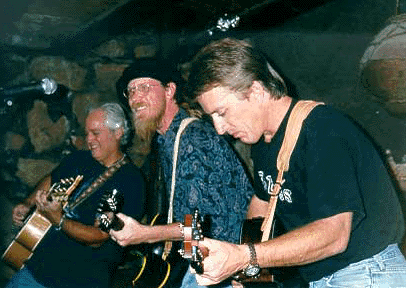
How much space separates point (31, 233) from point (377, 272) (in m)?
2.64

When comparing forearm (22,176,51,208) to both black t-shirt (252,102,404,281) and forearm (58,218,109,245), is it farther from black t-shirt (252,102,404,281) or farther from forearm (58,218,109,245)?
black t-shirt (252,102,404,281)

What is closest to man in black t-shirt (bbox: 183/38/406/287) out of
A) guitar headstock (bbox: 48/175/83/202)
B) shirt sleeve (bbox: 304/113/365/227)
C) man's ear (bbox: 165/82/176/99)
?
shirt sleeve (bbox: 304/113/365/227)

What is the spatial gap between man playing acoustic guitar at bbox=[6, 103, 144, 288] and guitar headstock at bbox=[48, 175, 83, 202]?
0.04m

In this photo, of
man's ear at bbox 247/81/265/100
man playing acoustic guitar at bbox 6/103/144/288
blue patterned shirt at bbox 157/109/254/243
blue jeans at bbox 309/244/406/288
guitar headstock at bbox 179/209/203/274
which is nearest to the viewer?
guitar headstock at bbox 179/209/203/274

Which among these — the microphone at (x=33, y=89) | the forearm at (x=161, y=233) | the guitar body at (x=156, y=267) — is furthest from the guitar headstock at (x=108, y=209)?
the microphone at (x=33, y=89)

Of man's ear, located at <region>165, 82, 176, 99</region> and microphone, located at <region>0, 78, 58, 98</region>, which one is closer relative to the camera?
microphone, located at <region>0, 78, 58, 98</region>

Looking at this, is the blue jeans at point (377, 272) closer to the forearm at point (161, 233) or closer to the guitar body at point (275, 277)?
the guitar body at point (275, 277)

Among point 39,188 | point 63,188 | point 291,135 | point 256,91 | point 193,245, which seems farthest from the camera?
point 39,188

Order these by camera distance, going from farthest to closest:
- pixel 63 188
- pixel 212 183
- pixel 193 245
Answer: pixel 63 188 < pixel 212 183 < pixel 193 245

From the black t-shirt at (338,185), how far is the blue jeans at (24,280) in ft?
6.88

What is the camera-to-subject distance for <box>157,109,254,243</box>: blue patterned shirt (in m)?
2.89

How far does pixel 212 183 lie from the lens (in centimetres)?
289

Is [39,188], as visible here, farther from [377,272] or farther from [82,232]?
[377,272]

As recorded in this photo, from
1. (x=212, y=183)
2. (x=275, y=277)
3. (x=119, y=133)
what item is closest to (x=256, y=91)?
(x=212, y=183)
